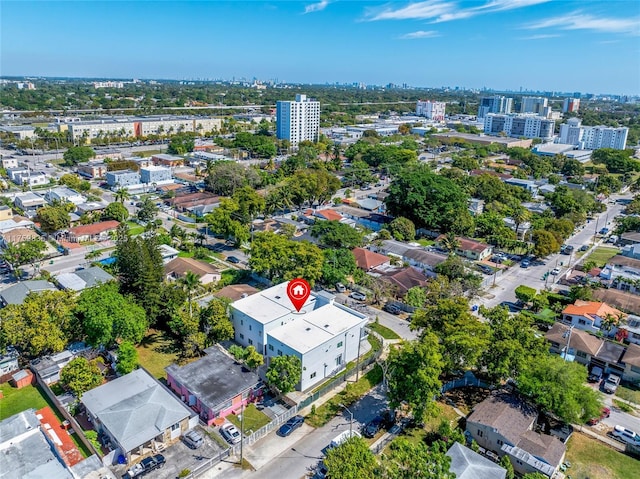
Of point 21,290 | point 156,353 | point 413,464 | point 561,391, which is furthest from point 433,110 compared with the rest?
point 413,464

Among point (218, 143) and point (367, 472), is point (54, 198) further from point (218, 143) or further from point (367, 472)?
point (367, 472)

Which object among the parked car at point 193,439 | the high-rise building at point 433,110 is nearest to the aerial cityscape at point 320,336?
the parked car at point 193,439

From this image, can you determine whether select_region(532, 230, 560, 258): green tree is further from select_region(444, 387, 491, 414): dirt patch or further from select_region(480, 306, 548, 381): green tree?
select_region(444, 387, 491, 414): dirt patch

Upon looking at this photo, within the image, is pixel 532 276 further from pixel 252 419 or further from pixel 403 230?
pixel 252 419

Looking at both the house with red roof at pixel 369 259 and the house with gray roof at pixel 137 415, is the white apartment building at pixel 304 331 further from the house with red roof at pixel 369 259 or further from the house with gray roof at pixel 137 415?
the house with red roof at pixel 369 259

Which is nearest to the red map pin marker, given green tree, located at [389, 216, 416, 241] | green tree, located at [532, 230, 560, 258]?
green tree, located at [389, 216, 416, 241]

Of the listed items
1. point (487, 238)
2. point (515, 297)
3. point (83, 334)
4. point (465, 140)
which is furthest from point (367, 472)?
point (465, 140)
